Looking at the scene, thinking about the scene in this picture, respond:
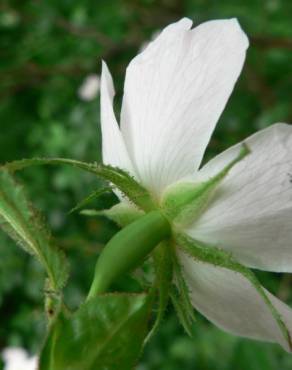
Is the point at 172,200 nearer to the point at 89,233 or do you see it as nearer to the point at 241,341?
the point at 241,341

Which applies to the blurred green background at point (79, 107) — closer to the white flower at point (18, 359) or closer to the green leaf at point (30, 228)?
the white flower at point (18, 359)

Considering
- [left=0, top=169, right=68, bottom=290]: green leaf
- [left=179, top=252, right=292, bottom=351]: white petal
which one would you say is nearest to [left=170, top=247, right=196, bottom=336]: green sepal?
[left=179, top=252, right=292, bottom=351]: white petal

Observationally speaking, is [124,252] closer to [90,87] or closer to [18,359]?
[18,359]

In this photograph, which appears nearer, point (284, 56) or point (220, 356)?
point (220, 356)

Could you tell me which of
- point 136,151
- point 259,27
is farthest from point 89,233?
point 136,151

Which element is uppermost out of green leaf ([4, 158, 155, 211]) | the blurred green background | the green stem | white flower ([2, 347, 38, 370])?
the blurred green background

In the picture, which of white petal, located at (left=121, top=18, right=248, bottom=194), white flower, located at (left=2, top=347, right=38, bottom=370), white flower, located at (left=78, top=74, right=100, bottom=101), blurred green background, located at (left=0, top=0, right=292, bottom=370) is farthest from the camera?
white flower, located at (left=78, top=74, right=100, bottom=101)

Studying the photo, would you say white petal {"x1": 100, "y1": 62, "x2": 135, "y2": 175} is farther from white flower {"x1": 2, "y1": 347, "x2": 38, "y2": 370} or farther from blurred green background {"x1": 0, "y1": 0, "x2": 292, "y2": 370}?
white flower {"x1": 2, "y1": 347, "x2": 38, "y2": 370}

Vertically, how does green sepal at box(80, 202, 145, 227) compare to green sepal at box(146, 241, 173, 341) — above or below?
above
